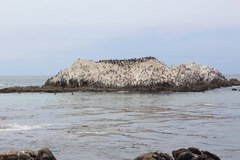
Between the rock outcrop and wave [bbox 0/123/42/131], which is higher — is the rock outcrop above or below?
above

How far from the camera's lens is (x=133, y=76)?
9838 cm

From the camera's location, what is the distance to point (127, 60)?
107m

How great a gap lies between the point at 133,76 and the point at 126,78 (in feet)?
5.40

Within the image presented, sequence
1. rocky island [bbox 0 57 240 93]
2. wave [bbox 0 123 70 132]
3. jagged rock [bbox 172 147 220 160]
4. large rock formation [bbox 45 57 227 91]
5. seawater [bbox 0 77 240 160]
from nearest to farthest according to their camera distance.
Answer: jagged rock [bbox 172 147 220 160], seawater [bbox 0 77 240 160], wave [bbox 0 123 70 132], rocky island [bbox 0 57 240 93], large rock formation [bbox 45 57 227 91]

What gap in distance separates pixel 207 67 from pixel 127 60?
22.5 m

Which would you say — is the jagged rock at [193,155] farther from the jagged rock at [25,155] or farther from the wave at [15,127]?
the wave at [15,127]

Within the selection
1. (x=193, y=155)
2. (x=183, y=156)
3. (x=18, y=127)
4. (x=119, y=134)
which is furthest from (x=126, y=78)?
(x=193, y=155)

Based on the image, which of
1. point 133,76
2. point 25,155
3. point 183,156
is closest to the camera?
point 25,155

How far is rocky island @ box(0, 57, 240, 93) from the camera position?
95.4m

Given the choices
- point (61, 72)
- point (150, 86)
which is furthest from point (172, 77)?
point (61, 72)

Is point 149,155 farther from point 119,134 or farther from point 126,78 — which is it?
point 126,78

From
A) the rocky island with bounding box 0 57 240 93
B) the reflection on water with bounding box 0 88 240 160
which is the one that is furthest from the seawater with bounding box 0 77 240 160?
the rocky island with bounding box 0 57 240 93

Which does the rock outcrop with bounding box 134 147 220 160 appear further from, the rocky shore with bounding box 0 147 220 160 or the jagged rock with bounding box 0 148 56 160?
the jagged rock with bounding box 0 148 56 160

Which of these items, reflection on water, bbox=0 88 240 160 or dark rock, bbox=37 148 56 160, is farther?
reflection on water, bbox=0 88 240 160
